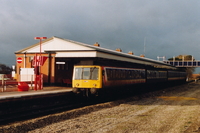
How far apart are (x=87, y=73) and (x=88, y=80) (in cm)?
51

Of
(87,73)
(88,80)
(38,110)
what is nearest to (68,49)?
(87,73)

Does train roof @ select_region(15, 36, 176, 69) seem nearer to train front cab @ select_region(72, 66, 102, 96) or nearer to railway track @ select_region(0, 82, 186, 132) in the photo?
railway track @ select_region(0, 82, 186, 132)

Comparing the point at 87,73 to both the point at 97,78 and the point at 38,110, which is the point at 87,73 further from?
the point at 38,110

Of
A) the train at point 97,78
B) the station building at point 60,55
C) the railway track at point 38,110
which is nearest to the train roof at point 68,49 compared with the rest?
the station building at point 60,55

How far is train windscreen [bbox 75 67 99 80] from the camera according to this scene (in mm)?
16816

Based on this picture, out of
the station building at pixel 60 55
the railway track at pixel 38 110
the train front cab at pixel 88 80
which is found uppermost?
the station building at pixel 60 55

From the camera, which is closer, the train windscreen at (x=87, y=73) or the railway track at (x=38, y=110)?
the railway track at (x=38, y=110)

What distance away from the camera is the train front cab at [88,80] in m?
16.7

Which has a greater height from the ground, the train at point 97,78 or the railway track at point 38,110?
the train at point 97,78

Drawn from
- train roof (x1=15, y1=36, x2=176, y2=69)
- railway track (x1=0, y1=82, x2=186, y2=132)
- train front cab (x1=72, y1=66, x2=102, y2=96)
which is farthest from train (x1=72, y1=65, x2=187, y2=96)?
train roof (x1=15, y1=36, x2=176, y2=69)

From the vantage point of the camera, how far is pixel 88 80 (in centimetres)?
1691

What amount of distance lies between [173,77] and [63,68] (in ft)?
79.3

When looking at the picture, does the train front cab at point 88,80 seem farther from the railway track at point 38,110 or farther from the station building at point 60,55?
the station building at point 60,55

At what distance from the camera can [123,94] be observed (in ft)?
74.2
